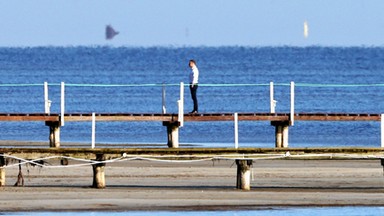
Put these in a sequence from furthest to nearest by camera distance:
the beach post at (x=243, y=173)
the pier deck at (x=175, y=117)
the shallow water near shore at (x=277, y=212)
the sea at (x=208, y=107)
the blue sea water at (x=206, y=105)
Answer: the blue sea water at (x=206, y=105), the sea at (x=208, y=107), the pier deck at (x=175, y=117), the beach post at (x=243, y=173), the shallow water near shore at (x=277, y=212)

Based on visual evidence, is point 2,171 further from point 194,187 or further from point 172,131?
point 172,131

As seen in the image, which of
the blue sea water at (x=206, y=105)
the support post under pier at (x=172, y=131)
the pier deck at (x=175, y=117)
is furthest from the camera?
the blue sea water at (x=206, y=105)

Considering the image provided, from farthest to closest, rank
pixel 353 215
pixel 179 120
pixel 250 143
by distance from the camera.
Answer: pixel 250 143 < pixel 179 120 < pixel 353 215

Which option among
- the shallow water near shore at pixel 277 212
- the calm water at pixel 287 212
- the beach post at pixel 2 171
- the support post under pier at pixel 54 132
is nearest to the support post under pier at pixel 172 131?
the support post under pier at pixel 54 132

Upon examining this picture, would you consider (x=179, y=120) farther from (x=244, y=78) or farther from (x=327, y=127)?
(x=244, y=78)

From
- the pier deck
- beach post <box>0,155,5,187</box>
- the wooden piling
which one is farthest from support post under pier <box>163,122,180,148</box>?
beach post <box>0,155,5,187</box>

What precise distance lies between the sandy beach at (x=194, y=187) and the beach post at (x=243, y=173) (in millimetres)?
254

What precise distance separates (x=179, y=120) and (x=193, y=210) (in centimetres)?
1081

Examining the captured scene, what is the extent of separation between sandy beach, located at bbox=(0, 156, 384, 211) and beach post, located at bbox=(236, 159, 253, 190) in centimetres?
25

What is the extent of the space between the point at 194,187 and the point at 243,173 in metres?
1.33

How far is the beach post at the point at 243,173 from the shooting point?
3136 centimetres

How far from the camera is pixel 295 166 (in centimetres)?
3678

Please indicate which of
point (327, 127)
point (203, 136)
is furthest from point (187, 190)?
point (327, 127)

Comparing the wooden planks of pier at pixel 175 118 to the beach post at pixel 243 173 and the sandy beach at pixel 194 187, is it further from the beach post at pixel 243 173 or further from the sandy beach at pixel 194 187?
the beach post at pixel 243 173
